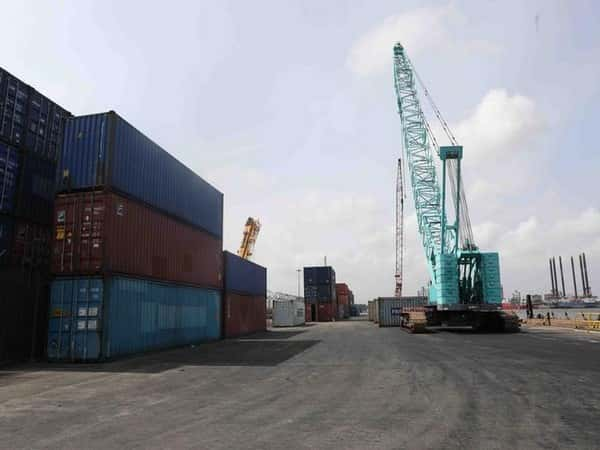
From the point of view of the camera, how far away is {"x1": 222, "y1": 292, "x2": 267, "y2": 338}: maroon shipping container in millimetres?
34250

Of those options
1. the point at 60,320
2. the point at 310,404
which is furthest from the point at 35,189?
the point at 310,404

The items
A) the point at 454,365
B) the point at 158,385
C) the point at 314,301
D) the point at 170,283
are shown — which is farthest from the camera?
the point at 314,301

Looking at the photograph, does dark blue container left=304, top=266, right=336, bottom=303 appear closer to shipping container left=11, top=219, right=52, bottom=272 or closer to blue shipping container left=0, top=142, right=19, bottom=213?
shipping container left=11, top=219, right=52, bottom=272

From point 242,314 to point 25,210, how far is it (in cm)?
2084

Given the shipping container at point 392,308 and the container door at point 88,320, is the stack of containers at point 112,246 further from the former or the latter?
the shipping container at point 392,308

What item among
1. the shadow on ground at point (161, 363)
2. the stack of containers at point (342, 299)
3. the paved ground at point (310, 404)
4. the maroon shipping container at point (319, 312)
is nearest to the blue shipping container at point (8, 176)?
the shadow on ground at point (161, 363)

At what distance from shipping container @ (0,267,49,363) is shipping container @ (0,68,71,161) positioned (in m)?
6.22

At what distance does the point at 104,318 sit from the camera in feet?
60.0

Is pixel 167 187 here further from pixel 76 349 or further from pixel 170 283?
pixel 76 349

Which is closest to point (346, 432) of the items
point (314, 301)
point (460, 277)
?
point (460, 277)

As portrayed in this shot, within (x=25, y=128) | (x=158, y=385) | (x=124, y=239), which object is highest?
(x=25, y=128)

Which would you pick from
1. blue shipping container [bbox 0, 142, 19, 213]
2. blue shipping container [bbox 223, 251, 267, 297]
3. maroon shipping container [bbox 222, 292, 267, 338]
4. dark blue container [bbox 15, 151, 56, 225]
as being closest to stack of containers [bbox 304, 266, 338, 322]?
blue shipping container [bbox 223, 251, 267, 297]

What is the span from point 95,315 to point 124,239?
3.52 metres

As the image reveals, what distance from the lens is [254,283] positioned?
43.2 m
